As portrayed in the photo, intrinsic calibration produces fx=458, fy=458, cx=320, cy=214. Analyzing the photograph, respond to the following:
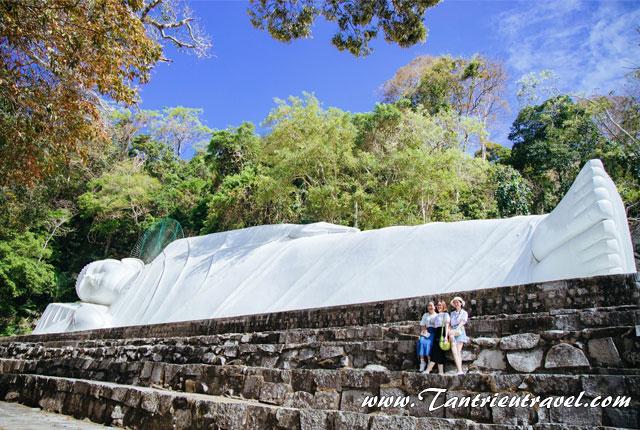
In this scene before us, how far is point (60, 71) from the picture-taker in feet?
14.1

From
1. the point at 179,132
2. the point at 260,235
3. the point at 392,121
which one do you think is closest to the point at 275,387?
the point at 260,235

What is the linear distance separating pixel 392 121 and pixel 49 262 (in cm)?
1346

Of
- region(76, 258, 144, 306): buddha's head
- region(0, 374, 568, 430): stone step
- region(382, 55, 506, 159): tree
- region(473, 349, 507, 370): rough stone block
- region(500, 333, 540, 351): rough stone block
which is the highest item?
region(382, 55, 506, 159): tree

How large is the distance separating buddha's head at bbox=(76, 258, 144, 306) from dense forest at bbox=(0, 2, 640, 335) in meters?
1.93

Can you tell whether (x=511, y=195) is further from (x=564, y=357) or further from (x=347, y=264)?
(x=564, y=357)

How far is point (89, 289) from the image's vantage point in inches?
339

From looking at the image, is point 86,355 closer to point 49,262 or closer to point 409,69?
point 49,262

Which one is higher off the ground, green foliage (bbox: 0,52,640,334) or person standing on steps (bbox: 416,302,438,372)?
green foliage (bbox: 0,52,640,334)

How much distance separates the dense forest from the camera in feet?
36.6

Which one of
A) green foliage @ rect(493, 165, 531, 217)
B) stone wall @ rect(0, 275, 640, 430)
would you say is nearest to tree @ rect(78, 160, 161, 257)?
green foliage @ rect(493, 165, 531, 217)

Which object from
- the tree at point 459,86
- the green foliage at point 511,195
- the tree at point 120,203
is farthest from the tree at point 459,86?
the tree at point 120,203

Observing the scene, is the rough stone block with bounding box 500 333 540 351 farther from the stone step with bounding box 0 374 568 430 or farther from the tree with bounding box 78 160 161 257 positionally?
the tree with bounding box 78 160 161 257

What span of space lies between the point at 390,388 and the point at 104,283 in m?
7.70

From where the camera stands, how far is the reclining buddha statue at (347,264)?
12.8 feet
